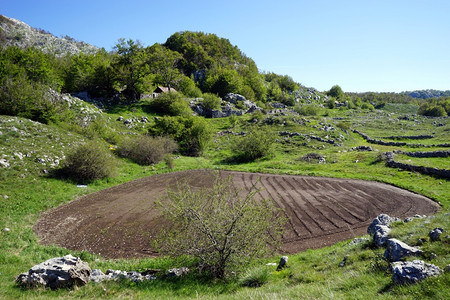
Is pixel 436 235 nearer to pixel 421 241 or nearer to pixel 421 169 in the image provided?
pixel 421 241

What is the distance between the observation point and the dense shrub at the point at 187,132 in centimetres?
4194

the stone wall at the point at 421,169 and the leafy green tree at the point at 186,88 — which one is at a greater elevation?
the leafy green tree at the point at 186,88

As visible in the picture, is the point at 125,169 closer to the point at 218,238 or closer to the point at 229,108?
the point at 218,238

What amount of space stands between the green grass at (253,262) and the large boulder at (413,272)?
0.73 feet

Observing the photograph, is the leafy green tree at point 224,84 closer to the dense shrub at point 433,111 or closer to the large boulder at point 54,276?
the large boulder at point 54,276

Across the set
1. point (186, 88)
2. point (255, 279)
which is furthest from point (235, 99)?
point (255, 279)

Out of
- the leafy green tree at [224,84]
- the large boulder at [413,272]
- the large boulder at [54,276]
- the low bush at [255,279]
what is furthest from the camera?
the leafy green tree at [224,84]

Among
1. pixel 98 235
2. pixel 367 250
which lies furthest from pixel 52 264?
pixel 367 250

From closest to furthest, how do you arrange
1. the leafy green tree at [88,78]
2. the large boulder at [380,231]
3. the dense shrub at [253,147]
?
the large boulder at [380,231]
the dense shrub at [253,147]
the leafy green tree at [88,78]

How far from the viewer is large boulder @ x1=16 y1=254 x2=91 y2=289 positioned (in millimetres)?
8531

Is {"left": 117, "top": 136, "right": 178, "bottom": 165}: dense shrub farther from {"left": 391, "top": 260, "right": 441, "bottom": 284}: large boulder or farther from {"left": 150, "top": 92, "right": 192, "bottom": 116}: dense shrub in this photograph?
{"left": 391, "top": 260, "right": 441, "bottom": 284}: large boulder

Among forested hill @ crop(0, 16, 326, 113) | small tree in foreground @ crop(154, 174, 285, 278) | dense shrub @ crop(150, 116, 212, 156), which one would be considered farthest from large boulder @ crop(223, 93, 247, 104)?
small tree in foreground @ crop(154, 174, 285, 278)

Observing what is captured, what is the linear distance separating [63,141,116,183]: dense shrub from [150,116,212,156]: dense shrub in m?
17.6

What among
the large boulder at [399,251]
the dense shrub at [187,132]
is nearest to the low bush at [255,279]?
the large boulder at [399,251]
